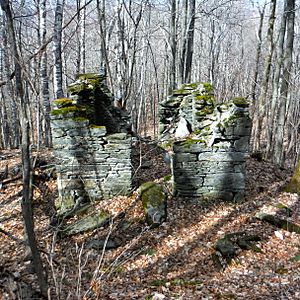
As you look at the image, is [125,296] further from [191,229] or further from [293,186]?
[293,186]

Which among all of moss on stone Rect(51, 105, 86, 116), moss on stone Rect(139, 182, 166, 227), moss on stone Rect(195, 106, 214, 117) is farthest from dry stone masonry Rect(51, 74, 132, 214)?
moss on stone Rect(195, 106, 214, 117)

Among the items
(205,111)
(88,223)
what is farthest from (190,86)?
(88,223)

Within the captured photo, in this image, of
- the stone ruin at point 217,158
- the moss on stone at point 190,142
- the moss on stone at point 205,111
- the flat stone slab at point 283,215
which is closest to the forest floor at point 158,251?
the flat stone slab at point 283,215

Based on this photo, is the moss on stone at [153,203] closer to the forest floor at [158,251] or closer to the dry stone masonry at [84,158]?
the forest floor at [158,251]

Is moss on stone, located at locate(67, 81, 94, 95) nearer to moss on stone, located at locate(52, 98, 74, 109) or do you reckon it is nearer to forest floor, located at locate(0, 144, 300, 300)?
moss on stone, located at locate(52, 98, 74, 109)

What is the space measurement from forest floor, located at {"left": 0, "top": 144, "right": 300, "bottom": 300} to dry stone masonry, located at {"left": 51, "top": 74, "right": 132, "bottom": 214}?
43 cm

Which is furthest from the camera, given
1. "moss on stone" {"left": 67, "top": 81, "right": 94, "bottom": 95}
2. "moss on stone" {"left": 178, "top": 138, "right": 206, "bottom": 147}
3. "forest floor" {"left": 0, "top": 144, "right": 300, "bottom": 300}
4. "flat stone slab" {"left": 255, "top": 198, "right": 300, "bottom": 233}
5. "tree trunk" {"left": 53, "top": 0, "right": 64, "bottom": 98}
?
"tree trunk" {"left": 53, "top": 0, "right": 64, "bottom": 98}

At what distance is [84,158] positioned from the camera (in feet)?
25.2

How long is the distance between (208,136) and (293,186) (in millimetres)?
2730

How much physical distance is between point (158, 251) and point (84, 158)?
2968 millimetres

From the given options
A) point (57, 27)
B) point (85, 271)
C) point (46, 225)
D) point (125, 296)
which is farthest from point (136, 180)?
point (57, 27)

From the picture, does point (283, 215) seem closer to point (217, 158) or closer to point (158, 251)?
point (217, 158)

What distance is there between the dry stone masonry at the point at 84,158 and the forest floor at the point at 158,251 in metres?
0.43

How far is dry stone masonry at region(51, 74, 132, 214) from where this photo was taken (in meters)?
7.52
